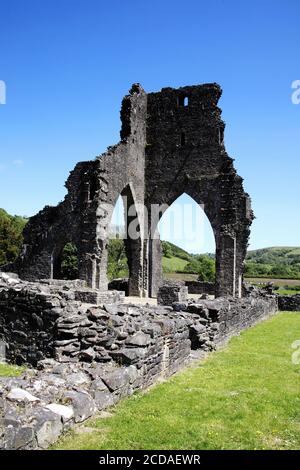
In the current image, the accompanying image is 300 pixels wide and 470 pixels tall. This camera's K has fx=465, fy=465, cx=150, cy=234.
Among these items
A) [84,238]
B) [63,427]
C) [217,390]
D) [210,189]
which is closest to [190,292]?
[210,189]

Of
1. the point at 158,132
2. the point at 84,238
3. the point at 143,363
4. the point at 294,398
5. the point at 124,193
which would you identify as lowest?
the point at 294,398

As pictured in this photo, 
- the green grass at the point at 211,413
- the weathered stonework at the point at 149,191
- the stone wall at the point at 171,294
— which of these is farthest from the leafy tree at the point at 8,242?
the green grass at the point at 211,413

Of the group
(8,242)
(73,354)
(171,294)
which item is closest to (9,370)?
(73,354)

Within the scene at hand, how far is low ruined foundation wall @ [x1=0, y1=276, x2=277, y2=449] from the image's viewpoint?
5273 millimetres

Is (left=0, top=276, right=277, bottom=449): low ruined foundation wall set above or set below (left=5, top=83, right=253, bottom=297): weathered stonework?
below

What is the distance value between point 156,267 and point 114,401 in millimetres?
22713

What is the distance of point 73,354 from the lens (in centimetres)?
828

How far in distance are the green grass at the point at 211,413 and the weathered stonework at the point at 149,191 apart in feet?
50.5

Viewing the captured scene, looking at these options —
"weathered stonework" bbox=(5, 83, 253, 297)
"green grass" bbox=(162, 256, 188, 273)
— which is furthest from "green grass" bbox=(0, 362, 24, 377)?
"green grass" bbox=(162, 256, 188, 273)

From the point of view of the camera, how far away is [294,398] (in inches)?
309

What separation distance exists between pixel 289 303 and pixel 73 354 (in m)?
23.1

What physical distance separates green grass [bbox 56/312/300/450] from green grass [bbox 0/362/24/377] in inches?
110

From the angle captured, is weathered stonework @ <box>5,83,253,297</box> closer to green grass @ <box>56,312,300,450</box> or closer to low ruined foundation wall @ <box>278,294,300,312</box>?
low ruined foundation wall @ <box>278,294,300,312</box>
